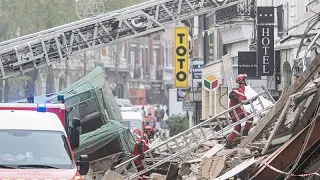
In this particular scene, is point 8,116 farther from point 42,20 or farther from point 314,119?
point 42,20

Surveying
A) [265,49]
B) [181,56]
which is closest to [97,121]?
[265,49]

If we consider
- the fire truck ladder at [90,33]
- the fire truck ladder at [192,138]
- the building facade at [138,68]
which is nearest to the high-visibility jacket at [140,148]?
the fire truck ladder at [192,138]

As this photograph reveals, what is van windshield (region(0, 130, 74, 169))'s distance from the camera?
14.1 meters

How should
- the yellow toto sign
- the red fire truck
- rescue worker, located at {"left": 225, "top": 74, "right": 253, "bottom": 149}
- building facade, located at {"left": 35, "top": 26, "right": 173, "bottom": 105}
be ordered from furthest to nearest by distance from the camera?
building facade, located at {"left": 35, "top": 26, "right": 173, "bottom": 105} < the yellow toto sign < rescue worker, located at {"left": 225, "top": 74, "right": 253, "bottom": 149} < the red fire truck

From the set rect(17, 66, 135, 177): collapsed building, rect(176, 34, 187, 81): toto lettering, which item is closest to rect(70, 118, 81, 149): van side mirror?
rect(17, 66, 135, 177): collapsed building

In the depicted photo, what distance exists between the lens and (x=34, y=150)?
47.5 ft

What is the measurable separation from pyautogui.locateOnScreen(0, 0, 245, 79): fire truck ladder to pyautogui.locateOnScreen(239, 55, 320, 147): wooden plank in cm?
1045

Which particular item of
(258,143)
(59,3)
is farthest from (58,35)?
(59,3)

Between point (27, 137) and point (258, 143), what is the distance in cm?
508

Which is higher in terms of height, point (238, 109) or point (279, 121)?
point (279, 121)

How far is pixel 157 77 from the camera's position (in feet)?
336

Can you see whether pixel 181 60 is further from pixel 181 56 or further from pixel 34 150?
pixel 34 150

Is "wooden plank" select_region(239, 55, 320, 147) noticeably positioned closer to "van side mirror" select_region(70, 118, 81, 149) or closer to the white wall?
"van side mirror" select_region(70, 118, 81, 149)

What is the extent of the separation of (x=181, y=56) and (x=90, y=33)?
1554 centimetres
